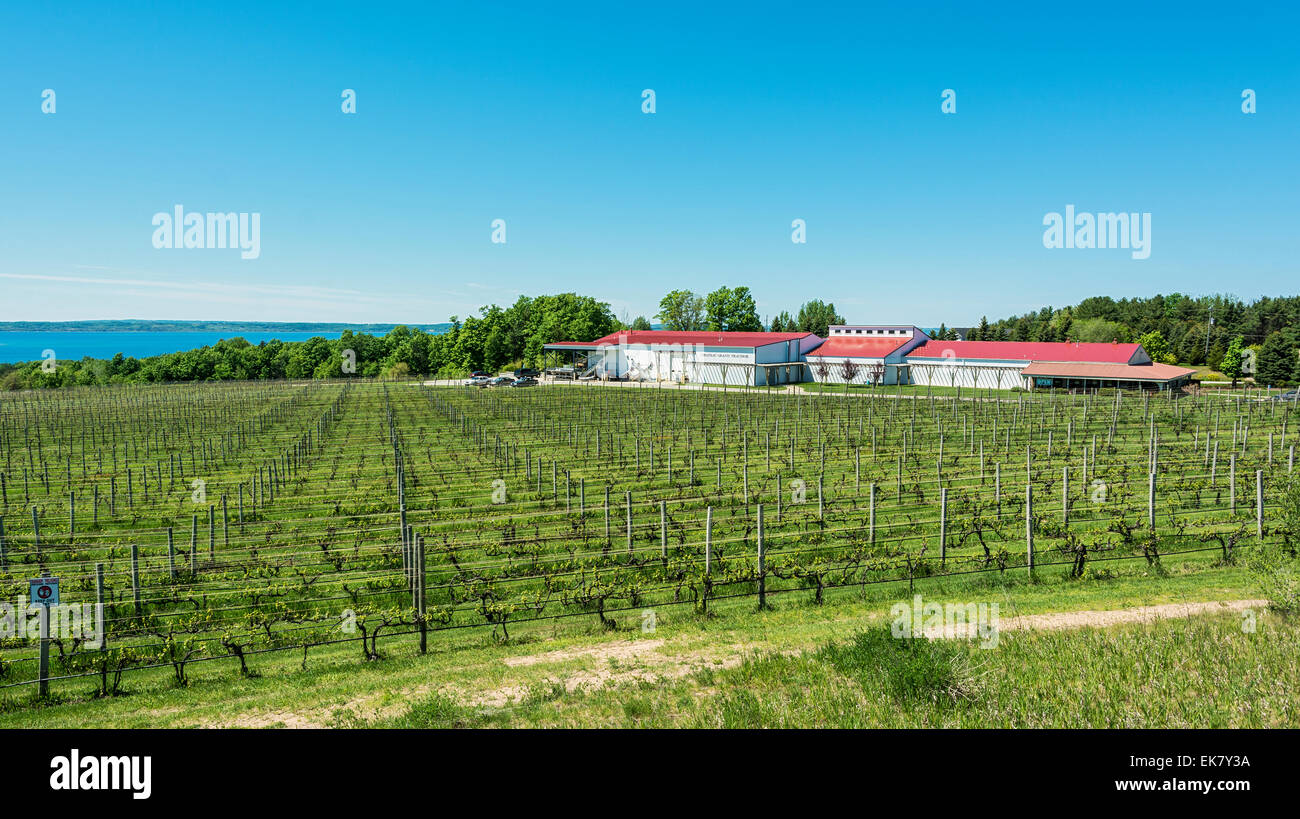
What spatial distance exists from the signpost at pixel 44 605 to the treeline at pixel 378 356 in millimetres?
88574

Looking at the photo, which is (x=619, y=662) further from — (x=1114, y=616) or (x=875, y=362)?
(x=875, y=362)

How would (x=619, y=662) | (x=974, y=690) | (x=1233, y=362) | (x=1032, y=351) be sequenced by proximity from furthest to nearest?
(x=1233, y=362)
(x=1032, y=351)
(x=619, y=662)
(x=974, y=690)

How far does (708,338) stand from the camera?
8081cm

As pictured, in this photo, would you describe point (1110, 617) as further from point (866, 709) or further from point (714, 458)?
point (714, 458)

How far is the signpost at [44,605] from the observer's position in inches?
331

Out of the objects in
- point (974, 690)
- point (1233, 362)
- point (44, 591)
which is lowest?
point (974, 690)

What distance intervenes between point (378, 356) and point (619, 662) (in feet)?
407

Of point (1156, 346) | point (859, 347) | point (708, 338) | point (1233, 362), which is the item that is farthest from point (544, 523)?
point (1156, 346)

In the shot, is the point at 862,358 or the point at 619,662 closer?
the point at 619,662

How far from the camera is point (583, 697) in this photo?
745 centimetres

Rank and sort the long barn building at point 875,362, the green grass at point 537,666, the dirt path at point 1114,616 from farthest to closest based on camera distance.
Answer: the long barn building at point 875,362 → the dirt path at point 1114,616 → the green grass at point 537,666

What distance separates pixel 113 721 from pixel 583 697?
5.24 m

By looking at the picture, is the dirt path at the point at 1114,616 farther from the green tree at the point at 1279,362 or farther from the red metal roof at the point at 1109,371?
the green tree at the point at 1279,362

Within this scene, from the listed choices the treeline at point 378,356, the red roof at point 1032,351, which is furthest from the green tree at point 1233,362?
the treeline at point 378,356
